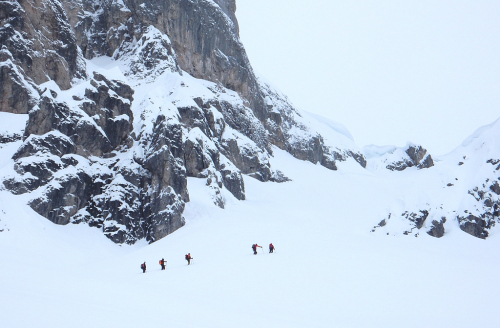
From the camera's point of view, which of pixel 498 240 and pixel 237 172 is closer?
pixel 498 240

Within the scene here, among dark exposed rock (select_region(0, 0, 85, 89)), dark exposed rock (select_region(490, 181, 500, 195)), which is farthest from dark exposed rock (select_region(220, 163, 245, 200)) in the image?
dark exposed rock (select_region(490, 181, 500, 195))

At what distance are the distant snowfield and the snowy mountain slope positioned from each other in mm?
2395

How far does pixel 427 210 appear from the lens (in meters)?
48.4

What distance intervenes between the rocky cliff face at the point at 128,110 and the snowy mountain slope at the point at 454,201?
830 inches

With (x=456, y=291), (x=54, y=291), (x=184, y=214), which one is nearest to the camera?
(x=54, y=291)

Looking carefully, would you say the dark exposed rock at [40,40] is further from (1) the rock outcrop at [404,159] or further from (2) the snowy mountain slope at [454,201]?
(1) the rock outcrop at [404,159]

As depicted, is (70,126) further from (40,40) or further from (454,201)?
(454,201)

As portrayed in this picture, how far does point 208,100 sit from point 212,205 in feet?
74.1

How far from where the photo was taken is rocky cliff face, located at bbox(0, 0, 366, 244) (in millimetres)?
37438

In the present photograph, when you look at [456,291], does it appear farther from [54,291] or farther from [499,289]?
[54,291]

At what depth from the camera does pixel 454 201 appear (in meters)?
49.7

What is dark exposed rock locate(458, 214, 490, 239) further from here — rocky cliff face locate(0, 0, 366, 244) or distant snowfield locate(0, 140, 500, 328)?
rocky cliff face locate(0, 0, 366, 244)

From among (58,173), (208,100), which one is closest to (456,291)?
(58,173)

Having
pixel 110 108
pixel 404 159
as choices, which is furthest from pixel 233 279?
pixel 404 159
